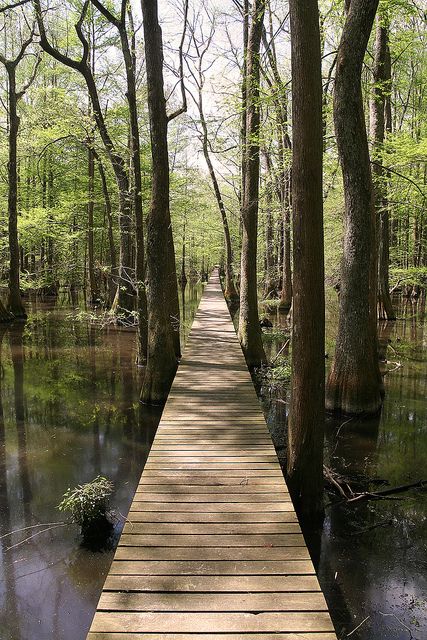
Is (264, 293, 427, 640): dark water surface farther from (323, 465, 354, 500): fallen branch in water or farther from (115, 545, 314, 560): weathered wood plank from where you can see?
(115, 545, 314, 560): weathered wood plank

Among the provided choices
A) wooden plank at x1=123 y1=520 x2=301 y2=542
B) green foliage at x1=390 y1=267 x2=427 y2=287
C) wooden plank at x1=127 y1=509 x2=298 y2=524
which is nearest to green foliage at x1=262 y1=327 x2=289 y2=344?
green foliage at x1=390 y1=267 x2=427 y2=287

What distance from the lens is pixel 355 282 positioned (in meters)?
7.30

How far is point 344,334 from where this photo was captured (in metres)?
7.39

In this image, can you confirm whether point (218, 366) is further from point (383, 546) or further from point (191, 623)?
point (191, 623)

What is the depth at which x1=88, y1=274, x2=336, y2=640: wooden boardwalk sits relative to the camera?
2.34 m

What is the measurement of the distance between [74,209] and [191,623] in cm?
2080

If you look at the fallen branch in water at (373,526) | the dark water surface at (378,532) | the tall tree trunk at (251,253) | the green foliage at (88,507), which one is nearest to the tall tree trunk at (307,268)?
the fallen branch in water at (373,526)

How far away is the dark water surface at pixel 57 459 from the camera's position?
3.58 meters

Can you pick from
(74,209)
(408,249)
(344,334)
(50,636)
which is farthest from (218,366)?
(408,249)

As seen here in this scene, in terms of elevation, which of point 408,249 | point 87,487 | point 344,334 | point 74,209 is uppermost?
point 74,209

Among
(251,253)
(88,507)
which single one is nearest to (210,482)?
(88,507)

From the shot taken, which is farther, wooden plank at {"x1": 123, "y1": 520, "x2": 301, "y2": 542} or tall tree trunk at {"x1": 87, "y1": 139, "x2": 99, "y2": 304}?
tall tree trunk at {"x1": 87, "y1": 139, "x2": 99, "y2": 304}

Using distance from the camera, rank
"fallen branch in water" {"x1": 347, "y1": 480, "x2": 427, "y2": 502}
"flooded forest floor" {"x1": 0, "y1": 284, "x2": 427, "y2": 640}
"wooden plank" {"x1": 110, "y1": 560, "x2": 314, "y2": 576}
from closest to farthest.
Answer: "wooden plank" {"x1": 110, "y1": 560, "x2": 314, "y2": 576} → "flooded forest floor" {"x1": 0, "y1": 284, "x2": 427, "y2": 640} → "fallen branch in water" {"x1": 347, "y1": 480, "x2": 427, "y2": 502}

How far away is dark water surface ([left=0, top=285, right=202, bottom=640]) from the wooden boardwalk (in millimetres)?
935
